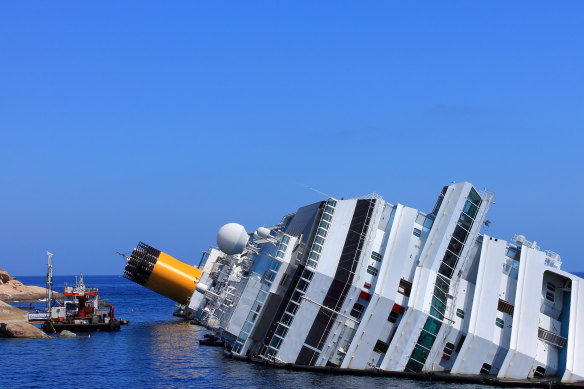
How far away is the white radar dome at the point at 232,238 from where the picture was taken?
61.6m

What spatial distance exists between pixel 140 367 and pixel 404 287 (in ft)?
67.9

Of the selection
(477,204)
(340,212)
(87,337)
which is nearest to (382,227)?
(340,212)

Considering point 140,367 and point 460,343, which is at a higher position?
point 460,343

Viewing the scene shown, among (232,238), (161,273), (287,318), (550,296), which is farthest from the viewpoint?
(161,273)

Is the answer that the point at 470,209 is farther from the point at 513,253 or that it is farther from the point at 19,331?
the point at 19,331

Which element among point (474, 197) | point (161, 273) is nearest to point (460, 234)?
point (474, 197)

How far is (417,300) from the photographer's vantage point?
44.4m

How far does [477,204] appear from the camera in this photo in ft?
153

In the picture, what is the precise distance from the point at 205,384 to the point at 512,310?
64.9ft

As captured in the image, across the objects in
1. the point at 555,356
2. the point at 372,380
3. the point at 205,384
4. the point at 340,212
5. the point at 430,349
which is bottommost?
the point at 205,384

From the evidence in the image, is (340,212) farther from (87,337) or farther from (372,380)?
(87,337)

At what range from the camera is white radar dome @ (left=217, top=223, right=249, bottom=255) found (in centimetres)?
6162

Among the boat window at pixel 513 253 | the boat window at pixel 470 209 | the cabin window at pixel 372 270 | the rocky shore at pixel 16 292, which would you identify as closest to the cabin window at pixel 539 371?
the boat window at pixel 513 253

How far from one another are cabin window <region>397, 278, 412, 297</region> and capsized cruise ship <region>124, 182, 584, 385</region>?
0.07 m
